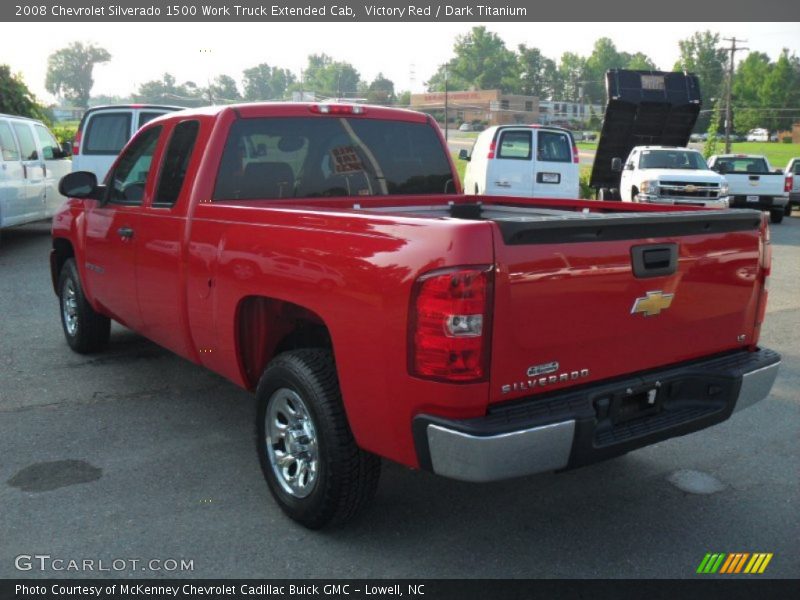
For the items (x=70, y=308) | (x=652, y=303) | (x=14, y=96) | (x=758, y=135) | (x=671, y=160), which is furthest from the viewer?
(x=758, y=135)

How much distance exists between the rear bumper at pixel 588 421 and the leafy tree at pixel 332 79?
515 ft

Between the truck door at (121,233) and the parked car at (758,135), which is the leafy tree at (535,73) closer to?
the parked car at (758,135)

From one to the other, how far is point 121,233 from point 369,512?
8.50 feet

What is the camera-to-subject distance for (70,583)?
10.4ft

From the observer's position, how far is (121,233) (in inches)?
202

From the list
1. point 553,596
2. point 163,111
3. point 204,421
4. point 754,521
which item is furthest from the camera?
point 163,111

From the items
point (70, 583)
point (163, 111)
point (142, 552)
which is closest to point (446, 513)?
point (142, 552)

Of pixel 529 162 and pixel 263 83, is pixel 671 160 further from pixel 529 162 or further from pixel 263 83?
pixel 263 83

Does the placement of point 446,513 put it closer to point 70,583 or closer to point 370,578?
point 370,578

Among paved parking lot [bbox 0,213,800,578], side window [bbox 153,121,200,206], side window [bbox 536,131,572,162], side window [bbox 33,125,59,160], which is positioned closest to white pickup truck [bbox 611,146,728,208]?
side window [bbox 536,131,572,162]

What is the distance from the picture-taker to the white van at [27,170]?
1228 centimetres

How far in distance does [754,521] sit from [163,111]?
39.8 ft

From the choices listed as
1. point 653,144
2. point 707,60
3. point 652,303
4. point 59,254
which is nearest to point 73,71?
point 707,60

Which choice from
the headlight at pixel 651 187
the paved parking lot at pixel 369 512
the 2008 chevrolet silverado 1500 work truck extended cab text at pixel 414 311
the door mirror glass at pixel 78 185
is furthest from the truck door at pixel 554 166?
the door mirror glass at pixel 78 185
